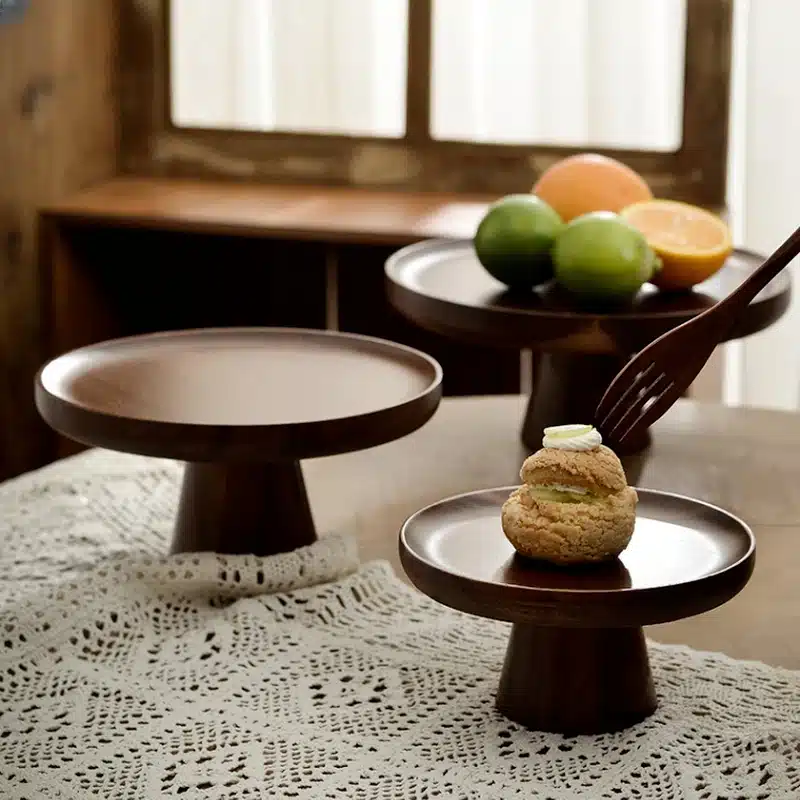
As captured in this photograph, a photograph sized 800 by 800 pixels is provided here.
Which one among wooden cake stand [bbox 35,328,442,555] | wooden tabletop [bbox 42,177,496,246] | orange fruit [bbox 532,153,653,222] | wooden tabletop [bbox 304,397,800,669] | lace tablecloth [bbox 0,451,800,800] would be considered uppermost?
orange fruit [bbox 532,153,653,222]

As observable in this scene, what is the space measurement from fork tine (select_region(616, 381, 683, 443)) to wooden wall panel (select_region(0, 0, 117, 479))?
1.95 m

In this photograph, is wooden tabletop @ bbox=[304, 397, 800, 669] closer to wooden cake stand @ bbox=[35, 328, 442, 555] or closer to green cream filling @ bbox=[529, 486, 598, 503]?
wooden cake stand @ bbox=[35, 328, 442, 555]

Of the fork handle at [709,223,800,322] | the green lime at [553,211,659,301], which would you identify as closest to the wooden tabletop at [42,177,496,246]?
the green lime at [553,211,659,301]

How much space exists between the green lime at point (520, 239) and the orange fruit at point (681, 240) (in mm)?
101

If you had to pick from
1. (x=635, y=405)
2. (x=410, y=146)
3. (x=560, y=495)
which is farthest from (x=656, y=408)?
(x=410, y=146)

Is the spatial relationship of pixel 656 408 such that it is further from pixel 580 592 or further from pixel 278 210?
pixel 278 210

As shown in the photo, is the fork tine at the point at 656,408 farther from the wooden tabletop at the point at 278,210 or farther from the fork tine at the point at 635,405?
the wooden tabletop at the point at 278,210

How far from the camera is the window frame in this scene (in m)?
2.72

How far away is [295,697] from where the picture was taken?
3.50 ft

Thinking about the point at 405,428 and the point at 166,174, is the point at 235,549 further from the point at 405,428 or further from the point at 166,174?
the point at 166,174

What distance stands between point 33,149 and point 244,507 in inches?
67.1

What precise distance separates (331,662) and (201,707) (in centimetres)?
11

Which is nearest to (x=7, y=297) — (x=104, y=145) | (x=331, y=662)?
(x=104, y=145)

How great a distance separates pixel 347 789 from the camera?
3.07 feet
